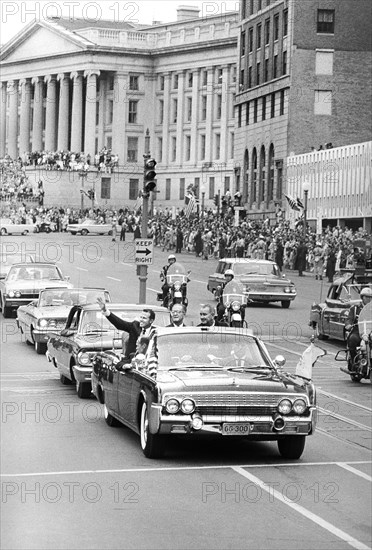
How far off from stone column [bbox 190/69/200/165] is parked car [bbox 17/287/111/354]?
114515 mm

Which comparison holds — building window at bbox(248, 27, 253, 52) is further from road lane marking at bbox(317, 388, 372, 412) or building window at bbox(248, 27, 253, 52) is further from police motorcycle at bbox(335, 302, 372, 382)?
road lane marking at bbox(317, 388, 372, 412)

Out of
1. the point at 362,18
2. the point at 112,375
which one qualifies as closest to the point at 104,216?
the point at 362,18

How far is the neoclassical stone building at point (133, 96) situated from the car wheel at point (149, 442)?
119 m

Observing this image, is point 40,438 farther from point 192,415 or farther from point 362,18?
point 362,18

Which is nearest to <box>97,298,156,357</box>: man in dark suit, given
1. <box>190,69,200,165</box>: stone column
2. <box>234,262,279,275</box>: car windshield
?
<box>234,262,279,275</box>: car windshield

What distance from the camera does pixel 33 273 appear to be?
1532 inches

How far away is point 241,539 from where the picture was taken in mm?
10516

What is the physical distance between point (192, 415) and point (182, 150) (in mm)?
134047

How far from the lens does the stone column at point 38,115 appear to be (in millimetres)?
160875

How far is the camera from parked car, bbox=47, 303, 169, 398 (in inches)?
805

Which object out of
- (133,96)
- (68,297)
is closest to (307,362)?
(68,297)

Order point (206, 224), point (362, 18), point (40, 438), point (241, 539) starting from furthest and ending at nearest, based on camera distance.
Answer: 1. point (362, 18)
2. point (206, 224)
3. point (40, 438)
4. point (241, 539)

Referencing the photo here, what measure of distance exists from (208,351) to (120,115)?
13880 centimetres

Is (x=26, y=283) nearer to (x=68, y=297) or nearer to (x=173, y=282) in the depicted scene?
(x=173, y=282)
